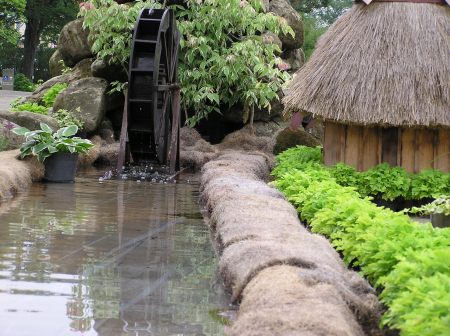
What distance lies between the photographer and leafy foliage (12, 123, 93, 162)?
41.3ft

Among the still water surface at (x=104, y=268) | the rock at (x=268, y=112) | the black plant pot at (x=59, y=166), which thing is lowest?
the still water surface at (x=104, y=268)

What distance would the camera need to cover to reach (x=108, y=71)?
64.5 ft

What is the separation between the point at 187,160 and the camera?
57.1 feet

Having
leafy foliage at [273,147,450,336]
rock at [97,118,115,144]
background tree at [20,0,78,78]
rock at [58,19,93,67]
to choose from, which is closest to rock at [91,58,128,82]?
rock at [97,118,115,144]

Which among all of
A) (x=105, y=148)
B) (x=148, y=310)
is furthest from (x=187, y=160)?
(x=148, y=310)

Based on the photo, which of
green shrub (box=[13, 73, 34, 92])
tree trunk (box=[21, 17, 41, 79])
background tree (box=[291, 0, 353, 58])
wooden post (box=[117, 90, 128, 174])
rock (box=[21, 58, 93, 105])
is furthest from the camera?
tree trunk (box=[21, 17, 41, 79])

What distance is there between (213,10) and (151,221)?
33.0 feet

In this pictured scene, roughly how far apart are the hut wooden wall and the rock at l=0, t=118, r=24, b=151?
5750 millimetres

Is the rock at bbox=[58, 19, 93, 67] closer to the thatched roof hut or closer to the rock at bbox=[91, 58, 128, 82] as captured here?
the rock at bbox=[91, 58, 128, 82]

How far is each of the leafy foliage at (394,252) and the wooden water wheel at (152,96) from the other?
5.71 meters

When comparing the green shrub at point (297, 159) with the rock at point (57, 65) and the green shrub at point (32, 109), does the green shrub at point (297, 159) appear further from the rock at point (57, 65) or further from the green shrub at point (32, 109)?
the rock at point (57, 65)

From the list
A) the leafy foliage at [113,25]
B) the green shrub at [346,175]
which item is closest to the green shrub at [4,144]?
the leafy foliage at [113,25]

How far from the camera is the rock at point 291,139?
18.6 m

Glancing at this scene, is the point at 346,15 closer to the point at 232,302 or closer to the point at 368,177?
Result: the point at 368,177
